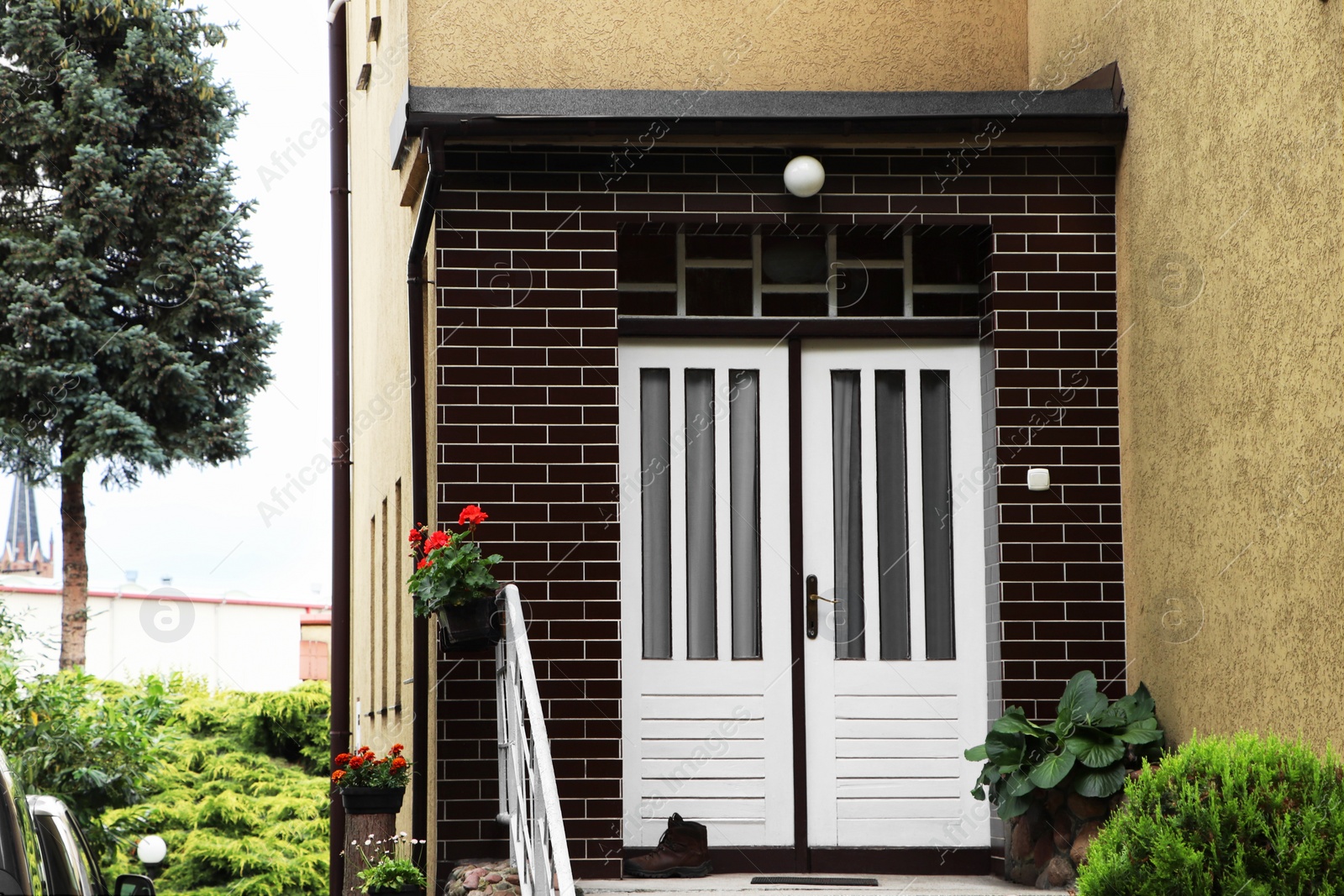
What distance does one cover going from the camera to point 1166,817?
15.4 ft

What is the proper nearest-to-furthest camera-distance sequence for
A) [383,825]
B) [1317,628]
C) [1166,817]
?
1. [1166,817]
2. [1317,628]
3. [383,825]

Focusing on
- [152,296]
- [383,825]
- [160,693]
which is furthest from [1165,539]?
[152,296]

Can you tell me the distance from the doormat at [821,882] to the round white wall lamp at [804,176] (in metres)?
3.05

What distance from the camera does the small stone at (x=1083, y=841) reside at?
6.23 metres

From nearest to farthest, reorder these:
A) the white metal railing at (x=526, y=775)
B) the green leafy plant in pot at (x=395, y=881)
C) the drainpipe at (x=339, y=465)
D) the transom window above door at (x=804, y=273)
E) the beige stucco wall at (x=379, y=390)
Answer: the white metal railing at (x=526, y=775) < the green leafy plant in pot at (x=395, y=881) < the transom window above door at (x=804, y=273) < the beige stucco wall at (x=379, y=390) < the drainpipe at (x=339, y=465)

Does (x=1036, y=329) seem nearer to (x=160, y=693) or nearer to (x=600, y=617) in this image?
(x=600, y=617)

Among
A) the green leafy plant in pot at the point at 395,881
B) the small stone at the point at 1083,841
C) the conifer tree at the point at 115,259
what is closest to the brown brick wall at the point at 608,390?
the green leafy plant in pot at the point at 395,881

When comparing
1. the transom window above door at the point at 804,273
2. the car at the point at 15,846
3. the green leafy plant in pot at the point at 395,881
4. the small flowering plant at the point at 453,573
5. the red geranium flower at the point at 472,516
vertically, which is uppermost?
the transom window above door at the point at 804,273

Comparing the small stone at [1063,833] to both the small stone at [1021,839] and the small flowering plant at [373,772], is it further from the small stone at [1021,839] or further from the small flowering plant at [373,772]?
the small flowering plant at [373,772]

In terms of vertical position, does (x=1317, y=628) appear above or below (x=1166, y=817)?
above

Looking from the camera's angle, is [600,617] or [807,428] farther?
[807,428]

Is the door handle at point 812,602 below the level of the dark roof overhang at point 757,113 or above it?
below

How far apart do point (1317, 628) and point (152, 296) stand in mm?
19140

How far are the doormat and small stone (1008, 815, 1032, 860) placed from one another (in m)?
0.62
